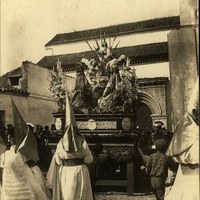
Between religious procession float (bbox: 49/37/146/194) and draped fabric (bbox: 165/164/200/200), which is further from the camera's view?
religious procession float (bbox: 49/37/146/194)

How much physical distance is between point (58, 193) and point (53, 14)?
594cm

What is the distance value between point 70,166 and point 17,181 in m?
0.86

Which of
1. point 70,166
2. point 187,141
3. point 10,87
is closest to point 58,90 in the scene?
point 70,166

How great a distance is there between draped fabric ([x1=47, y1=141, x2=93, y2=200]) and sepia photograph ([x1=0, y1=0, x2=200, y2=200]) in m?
0.02

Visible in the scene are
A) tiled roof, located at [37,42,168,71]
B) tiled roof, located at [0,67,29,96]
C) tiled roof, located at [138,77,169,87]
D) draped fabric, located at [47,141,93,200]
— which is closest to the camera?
draped fabric, located at [47,141,93,200]

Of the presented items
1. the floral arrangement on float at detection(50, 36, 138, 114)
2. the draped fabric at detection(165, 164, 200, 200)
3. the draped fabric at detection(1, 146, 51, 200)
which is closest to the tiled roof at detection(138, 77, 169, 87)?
the floral arrangement on float at detection(50, 36, 138, 114)

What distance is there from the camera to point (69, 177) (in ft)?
20.1

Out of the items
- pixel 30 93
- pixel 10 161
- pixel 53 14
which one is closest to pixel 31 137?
pixel 10 161

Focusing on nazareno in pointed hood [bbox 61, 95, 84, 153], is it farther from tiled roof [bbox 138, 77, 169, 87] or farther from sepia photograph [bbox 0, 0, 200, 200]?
tiled roof [bbox 138, 77, 169, 87]

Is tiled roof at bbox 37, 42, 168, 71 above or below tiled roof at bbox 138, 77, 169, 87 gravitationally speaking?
above

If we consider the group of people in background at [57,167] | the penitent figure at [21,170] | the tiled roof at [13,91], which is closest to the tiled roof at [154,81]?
the tiled roof at [13,91]

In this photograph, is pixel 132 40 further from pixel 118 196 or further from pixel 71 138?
pixel 71 138

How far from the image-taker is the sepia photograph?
5.90m

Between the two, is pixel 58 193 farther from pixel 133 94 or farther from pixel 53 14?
pixel 53 14
